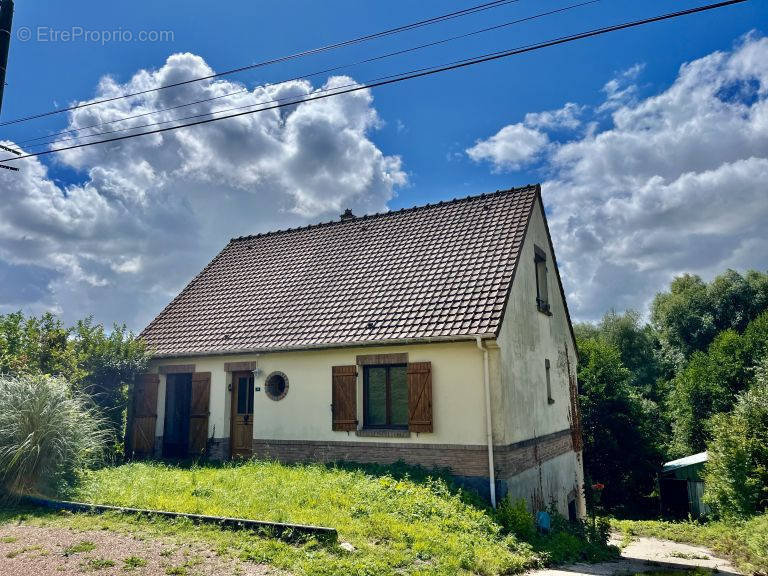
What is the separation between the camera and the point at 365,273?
50.9 ft

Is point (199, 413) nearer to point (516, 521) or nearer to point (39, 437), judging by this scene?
point (39, 437)

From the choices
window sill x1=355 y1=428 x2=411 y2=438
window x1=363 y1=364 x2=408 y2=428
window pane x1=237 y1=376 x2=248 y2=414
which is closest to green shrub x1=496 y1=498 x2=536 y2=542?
window sill x1=355 y1=428 x2=411 y2=438

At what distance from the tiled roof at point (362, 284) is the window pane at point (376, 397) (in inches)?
37.6

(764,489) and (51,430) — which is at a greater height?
(51,430)

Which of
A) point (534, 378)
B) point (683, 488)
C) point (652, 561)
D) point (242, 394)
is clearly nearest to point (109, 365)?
point (242, 394)

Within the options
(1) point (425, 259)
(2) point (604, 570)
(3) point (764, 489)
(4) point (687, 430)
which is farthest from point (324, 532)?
(4) point (687, 430)

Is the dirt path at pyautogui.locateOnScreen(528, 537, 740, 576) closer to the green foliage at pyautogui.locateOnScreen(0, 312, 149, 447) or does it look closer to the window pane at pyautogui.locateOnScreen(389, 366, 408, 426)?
the window pane at pyautogui.locateOnScreen(389, 366, 408, 426)

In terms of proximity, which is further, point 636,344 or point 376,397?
point 636,344

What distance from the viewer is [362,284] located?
15.0 metres

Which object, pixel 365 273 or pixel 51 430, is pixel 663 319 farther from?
pixel 51 430

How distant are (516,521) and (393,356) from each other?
4.27 metres

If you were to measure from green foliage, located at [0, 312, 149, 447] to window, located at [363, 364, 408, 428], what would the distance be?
22.4ft

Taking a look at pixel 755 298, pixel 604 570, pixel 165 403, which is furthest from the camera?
pixel 755 298

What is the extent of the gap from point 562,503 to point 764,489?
6.17 metres
